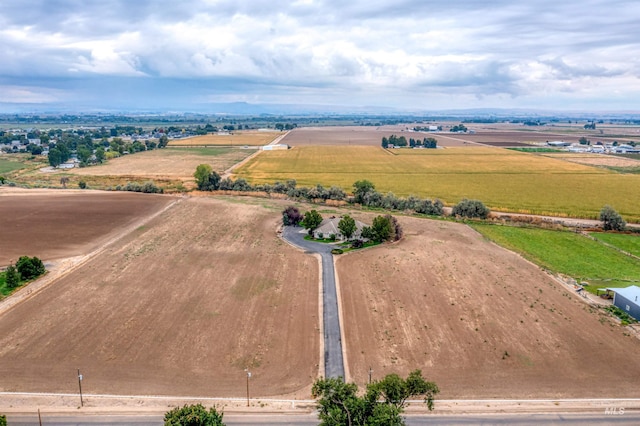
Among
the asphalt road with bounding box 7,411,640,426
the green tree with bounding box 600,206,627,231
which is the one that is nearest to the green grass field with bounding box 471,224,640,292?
the green tree with bounding box 600,206,627,231

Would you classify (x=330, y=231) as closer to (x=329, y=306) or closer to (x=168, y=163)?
(x=329, y=306)

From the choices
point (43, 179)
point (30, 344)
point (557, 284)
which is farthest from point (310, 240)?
point (43, 179)

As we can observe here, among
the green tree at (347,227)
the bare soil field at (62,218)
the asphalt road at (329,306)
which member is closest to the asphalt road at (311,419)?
the asphalt road at (329,306)

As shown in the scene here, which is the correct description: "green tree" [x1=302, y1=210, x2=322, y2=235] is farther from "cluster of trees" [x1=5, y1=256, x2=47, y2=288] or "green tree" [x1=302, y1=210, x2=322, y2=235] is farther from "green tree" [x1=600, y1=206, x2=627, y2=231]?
"green tree" [x1=600, y1=206, x2=627, y2=231]

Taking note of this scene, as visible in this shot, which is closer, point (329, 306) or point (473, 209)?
point (329, 306)

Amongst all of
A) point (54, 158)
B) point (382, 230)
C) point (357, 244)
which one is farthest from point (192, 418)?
point (54, 158)

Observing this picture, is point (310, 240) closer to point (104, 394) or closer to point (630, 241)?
point (104, 394)
